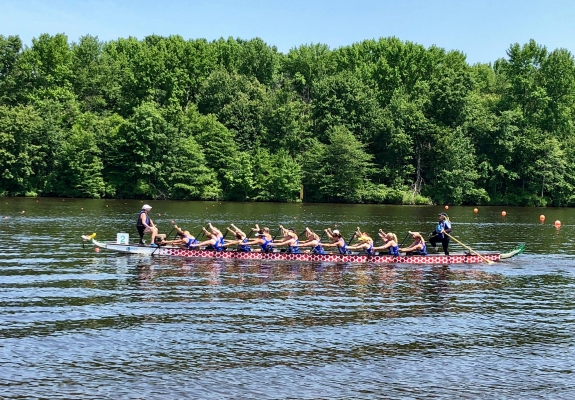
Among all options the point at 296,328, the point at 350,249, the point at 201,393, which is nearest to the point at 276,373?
the point at 201,393

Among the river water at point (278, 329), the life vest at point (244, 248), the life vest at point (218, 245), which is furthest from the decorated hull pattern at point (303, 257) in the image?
the river water at point (278, 329)

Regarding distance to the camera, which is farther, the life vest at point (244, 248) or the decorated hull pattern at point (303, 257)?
the life vest at point (244, 248)

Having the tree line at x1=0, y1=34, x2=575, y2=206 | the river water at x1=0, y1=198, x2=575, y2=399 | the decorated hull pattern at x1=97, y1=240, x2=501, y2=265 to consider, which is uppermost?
the tree line at x1=0, y1=34, x2=575, y2=206

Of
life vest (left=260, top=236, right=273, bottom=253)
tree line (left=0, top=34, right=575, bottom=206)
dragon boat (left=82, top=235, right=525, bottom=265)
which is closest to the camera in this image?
dragon boat (left=82, top=235, right=525, bottom=265)

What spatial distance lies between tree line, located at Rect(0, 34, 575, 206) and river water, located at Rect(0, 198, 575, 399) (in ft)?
191

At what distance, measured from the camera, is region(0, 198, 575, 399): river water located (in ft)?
52.5

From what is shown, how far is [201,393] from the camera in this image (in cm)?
1527

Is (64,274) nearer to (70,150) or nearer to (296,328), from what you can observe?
(296,328)

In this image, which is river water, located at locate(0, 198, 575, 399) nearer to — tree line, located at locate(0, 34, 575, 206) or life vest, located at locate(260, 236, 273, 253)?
life vest, located at locate(260, 236, 273, 253)

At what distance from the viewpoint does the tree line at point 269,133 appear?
9325cm

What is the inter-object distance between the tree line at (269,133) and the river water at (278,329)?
58.3 metres

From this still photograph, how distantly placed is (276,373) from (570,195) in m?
89.8

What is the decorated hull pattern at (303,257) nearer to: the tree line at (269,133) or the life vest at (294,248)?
the life vest at (294,248)

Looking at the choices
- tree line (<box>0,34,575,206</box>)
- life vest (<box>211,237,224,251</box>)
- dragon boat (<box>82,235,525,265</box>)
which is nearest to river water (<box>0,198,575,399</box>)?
dragon boat (<box>82,235,525,265</box>)
